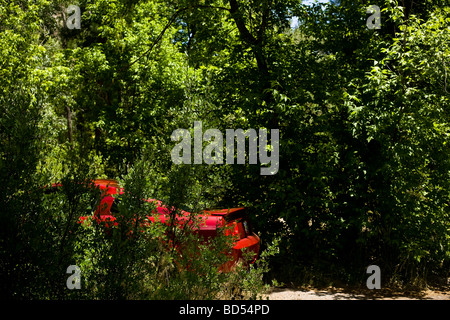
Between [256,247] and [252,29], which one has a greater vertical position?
[252,29]

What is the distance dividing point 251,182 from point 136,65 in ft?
25.7

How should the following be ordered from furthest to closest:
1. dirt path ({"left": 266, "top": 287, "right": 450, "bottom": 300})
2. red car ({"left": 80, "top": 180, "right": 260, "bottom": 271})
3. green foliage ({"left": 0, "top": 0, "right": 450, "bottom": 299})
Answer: dirt path ({"left": 266, "top": 287, "right": 450, "bottom": 300}) < red car ({"left": 80, "top": 180, "right": 260, "bottom": 271}) < green foliage ({"left": 0, "top": 0, "right": 450, "bottom": 299})

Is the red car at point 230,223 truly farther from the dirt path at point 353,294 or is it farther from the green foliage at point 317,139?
the dirt path at point 353,294

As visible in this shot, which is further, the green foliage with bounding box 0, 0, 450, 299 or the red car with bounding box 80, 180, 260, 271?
the red car with bounding box 80, 180, 260, 271

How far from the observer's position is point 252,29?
949 cm

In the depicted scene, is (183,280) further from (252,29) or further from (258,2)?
(252,29)

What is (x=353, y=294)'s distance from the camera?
24.6 feet

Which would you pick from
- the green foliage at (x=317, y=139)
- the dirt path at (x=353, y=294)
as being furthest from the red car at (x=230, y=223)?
the dirt path at (x=353, y=294)

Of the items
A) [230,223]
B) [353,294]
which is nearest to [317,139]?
[353,294]

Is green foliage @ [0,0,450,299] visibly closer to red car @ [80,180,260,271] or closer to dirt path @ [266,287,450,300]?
red car @ [80,180,260,271]

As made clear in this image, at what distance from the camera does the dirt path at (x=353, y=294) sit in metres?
7.10

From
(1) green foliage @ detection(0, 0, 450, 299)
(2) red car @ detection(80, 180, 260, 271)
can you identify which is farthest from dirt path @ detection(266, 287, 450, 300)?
(2) red car @ detection(80, 180, 260, 271)

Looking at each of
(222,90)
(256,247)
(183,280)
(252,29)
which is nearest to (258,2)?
(252,29)

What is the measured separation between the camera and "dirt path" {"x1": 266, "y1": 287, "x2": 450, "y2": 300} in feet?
23.3
